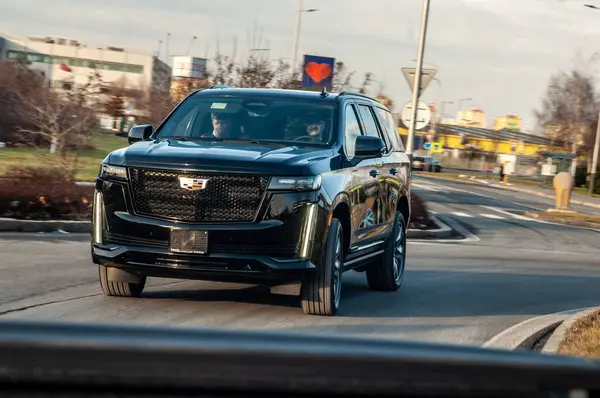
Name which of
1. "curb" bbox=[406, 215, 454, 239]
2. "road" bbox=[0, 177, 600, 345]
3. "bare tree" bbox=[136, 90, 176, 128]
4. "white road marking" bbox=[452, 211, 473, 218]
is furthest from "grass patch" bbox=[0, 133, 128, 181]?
"road" bbox=[0, 177, 600, 345]

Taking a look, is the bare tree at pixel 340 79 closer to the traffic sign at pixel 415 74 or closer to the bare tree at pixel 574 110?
the traffic sign at pixel 415 74

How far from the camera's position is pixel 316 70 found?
Result: 29406 mm

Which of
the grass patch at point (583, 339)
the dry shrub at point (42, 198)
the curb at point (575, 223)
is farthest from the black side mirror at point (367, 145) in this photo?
the curb at point (575, 223)

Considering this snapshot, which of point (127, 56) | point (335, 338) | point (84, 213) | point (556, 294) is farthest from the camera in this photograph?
point (127, 56)

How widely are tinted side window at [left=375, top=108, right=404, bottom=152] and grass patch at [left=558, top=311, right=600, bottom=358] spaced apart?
3.02 metres

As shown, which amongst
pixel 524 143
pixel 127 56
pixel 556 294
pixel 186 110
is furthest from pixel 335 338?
pixel 127 56

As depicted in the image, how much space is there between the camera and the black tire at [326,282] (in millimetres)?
8469

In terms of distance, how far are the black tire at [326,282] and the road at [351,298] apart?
4.4 inches

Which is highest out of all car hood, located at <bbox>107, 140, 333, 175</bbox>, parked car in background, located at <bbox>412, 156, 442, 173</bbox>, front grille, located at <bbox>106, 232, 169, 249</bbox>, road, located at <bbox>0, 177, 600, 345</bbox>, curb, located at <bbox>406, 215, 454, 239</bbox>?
car hood, located at <bbox>107, 140, 333, 175</bbox>

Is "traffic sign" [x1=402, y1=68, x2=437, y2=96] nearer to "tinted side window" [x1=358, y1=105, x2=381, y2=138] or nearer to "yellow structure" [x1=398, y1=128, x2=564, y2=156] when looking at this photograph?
"tinted side window" [x1=358, y1=105, x2=381, y2=138]

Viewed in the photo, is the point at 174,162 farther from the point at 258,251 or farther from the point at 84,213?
the point at 84,213

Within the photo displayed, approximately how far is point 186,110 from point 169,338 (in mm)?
8318

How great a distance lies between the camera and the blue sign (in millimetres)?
29250

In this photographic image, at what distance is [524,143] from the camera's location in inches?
5433
